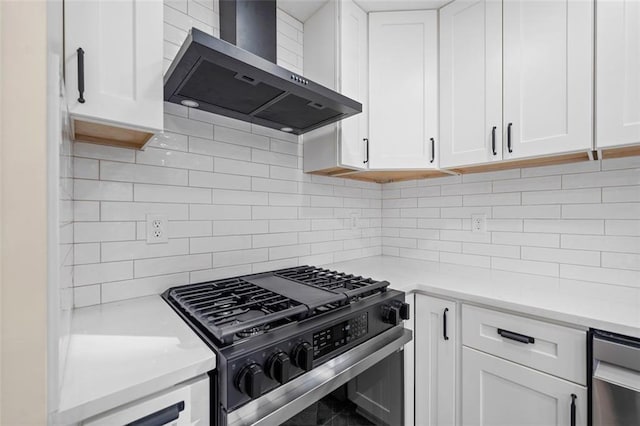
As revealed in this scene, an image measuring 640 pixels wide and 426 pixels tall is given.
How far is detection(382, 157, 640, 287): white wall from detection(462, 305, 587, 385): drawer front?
59 centimetres

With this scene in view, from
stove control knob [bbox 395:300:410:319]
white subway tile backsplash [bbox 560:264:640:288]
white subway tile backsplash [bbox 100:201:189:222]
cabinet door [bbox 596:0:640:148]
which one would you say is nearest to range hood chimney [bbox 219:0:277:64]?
white subway tile backsplash [bbox 100:201:189:222]

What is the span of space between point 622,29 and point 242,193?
1742 mm

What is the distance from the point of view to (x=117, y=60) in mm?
883

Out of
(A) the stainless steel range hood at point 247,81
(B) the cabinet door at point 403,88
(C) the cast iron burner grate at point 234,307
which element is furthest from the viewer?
(B) the cabinet door at point 403,88

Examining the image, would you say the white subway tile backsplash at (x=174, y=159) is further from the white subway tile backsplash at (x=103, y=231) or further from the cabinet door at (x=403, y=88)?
the cabinet door at (x=403, y=88)

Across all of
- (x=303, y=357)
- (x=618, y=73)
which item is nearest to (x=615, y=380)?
(x=303, y=357)

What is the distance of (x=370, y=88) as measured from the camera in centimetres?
170

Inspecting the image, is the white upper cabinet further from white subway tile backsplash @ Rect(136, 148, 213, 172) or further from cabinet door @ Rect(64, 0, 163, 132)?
cabinet door @ Rect(64, 0, 163, 132)

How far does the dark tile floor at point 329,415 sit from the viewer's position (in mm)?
991

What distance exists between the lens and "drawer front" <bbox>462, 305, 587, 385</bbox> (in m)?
1.04

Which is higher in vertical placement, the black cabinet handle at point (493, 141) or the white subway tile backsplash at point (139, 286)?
the black cabinet handle at point (493, 141)

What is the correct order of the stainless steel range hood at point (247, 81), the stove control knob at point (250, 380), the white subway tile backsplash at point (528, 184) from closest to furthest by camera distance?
the stove control knob at point (250, 380) → the stainless steel range hood at point (247, 81) → the white subway tile backsplash at point (528, 184)

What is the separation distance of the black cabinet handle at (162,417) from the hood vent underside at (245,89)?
967 millimetres

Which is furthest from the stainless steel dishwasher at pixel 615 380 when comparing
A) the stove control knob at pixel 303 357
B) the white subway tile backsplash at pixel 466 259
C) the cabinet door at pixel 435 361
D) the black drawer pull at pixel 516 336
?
the stove control knob at pixel 303 357
